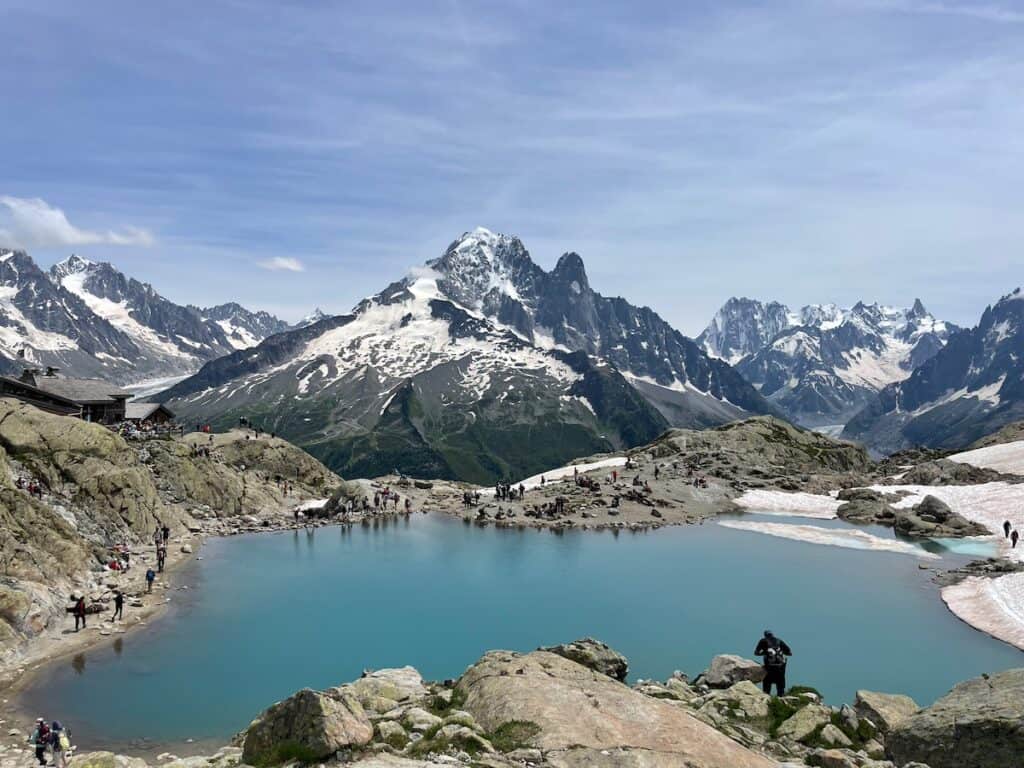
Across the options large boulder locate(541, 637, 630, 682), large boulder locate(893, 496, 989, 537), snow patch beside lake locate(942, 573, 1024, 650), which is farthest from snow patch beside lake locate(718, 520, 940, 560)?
large boulder locate(541, 637, 630, 682)

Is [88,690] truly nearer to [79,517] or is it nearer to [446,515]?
[79,517]

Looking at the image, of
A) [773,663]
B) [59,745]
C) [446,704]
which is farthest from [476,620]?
[59,745]

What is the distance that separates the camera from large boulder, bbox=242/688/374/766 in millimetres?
21906

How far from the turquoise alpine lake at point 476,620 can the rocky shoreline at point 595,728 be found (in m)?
11.3

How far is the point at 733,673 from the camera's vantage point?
122 feet

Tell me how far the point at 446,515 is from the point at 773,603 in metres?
57.0

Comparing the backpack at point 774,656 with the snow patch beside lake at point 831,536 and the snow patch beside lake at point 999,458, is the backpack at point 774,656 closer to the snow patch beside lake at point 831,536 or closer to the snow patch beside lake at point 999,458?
the snow patch beside lake at point 831,536

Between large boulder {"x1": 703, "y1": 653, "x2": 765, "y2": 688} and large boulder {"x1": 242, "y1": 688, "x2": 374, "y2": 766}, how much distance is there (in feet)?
68.0

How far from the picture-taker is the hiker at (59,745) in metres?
31.6

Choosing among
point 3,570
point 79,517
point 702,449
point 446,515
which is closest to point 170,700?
point 3,570

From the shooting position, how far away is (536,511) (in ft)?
355

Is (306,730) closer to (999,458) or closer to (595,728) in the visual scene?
(595,728)

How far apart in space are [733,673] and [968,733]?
45.8 ft

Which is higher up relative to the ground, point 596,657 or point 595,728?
point 595,728
